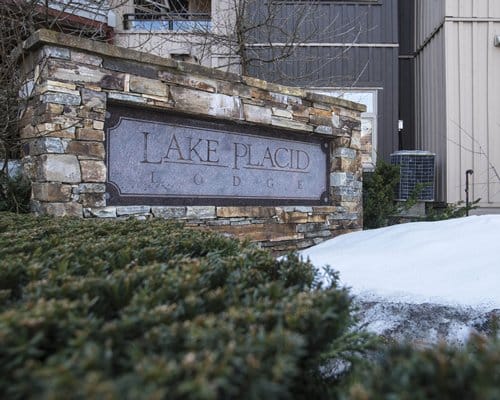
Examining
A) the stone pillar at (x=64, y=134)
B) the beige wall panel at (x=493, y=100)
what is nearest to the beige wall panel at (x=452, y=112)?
the beige wall panel at (x=493, y=100)

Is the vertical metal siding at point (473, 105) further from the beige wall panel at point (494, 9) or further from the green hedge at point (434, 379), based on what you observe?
the green hedge at point (434, 379)

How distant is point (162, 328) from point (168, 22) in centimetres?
769

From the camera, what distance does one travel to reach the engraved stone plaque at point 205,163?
379cm

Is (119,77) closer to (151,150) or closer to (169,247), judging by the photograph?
(151,150)

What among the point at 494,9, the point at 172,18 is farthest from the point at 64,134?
the point at 494,9

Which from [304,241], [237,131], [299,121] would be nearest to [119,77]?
[237,131]

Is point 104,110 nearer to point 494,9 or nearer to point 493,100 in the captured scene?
point 493,100

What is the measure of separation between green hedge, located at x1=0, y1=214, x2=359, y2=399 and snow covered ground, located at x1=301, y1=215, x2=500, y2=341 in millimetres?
1000

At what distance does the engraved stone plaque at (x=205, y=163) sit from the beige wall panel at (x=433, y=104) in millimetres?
2703

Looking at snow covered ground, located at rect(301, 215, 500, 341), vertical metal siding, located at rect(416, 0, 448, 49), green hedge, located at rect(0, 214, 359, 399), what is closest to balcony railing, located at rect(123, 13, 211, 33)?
vertical metal siding, located at rect(416, 0, 448, 49)

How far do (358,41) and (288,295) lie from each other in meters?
6.95

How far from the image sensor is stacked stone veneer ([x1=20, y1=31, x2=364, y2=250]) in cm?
339

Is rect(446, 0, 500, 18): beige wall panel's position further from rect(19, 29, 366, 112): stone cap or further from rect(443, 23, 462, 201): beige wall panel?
rect(19, 29, 366, 112): stone cap

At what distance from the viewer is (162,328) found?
101 cm
